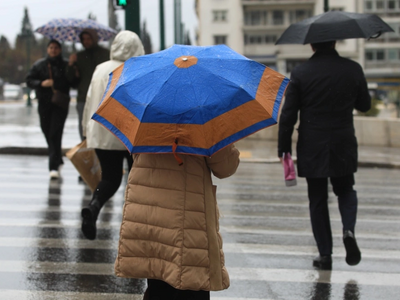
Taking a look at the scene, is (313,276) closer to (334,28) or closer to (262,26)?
(334,28)

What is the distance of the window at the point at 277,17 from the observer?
74.6 meters

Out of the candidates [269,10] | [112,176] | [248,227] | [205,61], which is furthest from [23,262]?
[269,10]

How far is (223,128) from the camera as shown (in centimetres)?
331

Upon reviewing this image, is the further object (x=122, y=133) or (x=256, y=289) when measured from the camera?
(x=256, y=289)

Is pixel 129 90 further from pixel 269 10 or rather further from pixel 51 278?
pixel 269 10

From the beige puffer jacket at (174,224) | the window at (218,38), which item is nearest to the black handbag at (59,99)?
the beige puffer jacket at (174,224)

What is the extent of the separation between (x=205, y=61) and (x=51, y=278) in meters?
2.56

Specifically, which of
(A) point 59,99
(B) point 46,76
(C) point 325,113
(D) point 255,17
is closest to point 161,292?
(C) point 325,113

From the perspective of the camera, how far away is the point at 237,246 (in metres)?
6.31

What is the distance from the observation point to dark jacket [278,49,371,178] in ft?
17.3

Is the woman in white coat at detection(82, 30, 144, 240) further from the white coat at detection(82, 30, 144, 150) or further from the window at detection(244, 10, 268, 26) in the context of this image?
the window at detection(244, 10, 268, 26)

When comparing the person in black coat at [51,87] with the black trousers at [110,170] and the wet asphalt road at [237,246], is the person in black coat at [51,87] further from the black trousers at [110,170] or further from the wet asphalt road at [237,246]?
the black trousers at [110,170]

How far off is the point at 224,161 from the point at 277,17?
7315cm

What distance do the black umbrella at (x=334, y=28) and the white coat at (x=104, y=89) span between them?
59.0 inches
